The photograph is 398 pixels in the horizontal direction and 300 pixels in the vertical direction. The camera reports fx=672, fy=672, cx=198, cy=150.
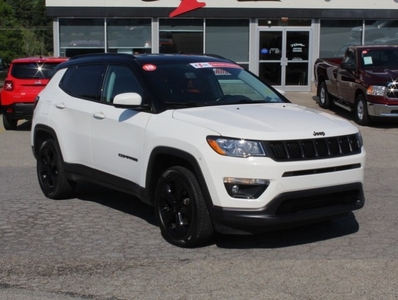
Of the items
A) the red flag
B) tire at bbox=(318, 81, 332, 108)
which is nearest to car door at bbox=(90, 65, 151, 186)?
tire at bbox=(318, 81, 332, 108)

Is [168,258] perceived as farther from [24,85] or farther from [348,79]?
[348,79]

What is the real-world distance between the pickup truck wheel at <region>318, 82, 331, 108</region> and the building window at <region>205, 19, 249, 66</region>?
5284 mm

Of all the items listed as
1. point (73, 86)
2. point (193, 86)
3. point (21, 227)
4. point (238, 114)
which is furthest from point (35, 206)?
point (238, 114)

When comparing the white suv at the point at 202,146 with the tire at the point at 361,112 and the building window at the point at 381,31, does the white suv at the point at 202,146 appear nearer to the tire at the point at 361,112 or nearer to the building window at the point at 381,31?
the tire at the point at 361,112

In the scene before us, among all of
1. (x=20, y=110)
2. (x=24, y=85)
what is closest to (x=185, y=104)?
(x=20, y=110)

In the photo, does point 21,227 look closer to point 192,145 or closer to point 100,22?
point 192,145

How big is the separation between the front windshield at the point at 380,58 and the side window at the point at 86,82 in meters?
9.67

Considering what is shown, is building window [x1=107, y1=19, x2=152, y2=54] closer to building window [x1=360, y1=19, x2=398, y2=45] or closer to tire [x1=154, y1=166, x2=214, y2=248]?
building window [x1=360, y1=19, x2=398, y2=45]

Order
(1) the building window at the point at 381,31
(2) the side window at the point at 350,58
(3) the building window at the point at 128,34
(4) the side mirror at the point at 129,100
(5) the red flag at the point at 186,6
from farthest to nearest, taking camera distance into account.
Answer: (1) the building window at the point at 381,31 → (3) the building window at the point at 128,34 → (5) the red flag at the point at 186,6 → (2) the side window at the point at 350,58 → (4) the side mirror at the point at 129,100

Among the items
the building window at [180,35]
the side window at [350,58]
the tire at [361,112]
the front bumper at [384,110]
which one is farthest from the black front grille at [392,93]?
the building window at [180,35]

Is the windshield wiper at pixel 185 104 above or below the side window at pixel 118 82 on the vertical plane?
below

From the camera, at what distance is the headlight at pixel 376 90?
14914 millimetres

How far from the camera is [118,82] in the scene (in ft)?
23.6

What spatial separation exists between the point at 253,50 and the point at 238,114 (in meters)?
18.4
